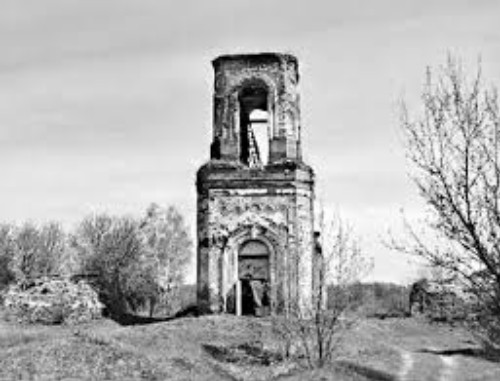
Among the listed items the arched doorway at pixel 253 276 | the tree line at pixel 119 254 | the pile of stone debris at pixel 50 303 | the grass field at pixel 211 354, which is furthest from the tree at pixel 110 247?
the grass field at pixel 211 354

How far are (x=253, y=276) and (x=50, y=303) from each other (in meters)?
5.92

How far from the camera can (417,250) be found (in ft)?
25.1

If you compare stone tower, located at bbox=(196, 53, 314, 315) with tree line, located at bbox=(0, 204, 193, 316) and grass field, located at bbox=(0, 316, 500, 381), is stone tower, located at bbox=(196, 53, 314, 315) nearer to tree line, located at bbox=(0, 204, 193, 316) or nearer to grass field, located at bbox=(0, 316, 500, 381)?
grass field, located at bbox=(0, 316, 500, 381)

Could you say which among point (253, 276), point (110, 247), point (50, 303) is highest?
point (110, 247)

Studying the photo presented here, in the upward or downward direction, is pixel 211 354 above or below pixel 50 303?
below

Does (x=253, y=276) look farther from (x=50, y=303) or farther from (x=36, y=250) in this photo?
(x=36, y=250)

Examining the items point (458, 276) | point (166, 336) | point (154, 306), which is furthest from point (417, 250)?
point (154, 306)

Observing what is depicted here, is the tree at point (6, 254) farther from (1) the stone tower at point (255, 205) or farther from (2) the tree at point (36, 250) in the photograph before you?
(1) the stone tower at point (255, 205)

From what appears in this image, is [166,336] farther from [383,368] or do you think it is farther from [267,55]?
[267,55]

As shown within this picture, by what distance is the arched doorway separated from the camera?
2170 cm

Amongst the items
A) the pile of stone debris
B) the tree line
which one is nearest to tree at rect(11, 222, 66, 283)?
the tree line

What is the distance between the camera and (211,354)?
17.1 meters

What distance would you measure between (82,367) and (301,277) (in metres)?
8.94

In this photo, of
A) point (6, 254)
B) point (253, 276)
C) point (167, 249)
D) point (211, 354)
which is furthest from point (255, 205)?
point (6, 254)
